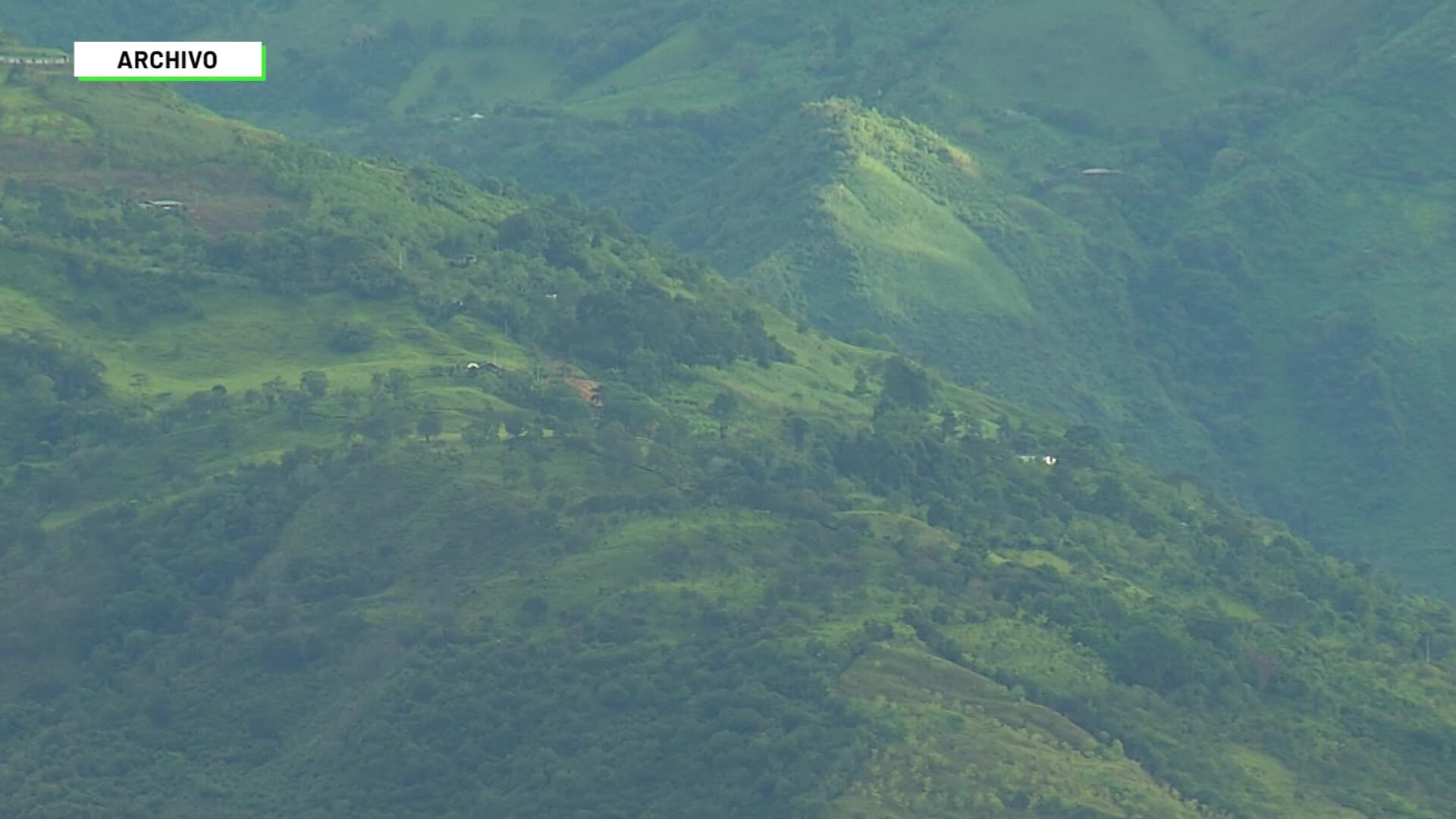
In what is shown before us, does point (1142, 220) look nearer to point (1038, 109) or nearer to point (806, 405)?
point (1038, 109)

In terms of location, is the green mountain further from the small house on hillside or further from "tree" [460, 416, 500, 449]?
the small house on hillside

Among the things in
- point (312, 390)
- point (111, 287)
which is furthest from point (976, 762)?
point (111, 287)

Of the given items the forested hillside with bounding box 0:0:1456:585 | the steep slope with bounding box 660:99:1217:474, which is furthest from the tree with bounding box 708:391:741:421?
the forested hillside with bounding box 0:0:1456:585

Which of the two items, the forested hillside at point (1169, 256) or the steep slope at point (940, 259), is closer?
the forested hillside at point (1169, 256)

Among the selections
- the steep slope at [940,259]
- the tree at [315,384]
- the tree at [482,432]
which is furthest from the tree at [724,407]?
the steep slope at [940,259]

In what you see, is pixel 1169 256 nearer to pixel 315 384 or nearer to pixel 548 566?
pixel 315 384

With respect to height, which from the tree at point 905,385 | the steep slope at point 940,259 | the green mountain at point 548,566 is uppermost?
the steep slope at point 940,259

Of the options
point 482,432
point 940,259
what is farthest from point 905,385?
point 940,259

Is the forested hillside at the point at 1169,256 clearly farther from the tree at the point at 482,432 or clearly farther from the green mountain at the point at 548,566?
the tree at the point at 482,432
